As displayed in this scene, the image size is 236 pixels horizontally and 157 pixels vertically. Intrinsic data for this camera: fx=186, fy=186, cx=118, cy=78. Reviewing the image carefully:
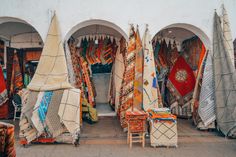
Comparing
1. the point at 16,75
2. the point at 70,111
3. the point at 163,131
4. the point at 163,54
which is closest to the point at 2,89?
the point at 16,75

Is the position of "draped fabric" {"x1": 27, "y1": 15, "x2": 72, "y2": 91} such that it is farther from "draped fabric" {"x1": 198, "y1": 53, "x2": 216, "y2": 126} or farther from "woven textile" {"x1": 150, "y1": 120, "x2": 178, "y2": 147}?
"draped fabric" {"x1": 198, "y1": 53, "x2": 216, "y2": 126}

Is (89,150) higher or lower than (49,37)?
lower

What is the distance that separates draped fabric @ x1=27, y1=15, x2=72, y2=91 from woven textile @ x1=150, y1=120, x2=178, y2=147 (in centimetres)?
231

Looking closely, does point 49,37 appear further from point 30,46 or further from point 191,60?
point 191,60

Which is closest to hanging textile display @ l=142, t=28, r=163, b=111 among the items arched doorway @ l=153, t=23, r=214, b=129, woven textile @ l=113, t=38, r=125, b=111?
woven textile @ l=113, t=38, r=125, b=111

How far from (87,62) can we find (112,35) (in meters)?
1.52

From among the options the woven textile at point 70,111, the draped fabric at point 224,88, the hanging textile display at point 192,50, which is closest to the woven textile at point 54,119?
the woven textile at point 70,111

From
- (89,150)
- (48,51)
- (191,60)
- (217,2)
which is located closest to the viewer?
(89,150)

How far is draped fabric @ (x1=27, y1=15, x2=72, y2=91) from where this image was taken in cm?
463

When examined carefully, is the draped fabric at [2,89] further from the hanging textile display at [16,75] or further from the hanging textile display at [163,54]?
the hanging textile display at [163,54]

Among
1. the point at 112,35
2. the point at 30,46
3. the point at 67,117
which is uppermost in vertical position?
the point at 112,35

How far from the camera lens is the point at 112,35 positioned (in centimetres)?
725

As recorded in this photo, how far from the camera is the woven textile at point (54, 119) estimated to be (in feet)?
14.2

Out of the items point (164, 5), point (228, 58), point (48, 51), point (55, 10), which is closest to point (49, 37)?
point (48, 51)
